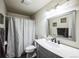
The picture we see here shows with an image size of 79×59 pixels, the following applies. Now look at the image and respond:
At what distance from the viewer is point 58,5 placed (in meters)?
1.73

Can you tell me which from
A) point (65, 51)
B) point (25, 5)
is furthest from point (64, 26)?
point (25, 5)

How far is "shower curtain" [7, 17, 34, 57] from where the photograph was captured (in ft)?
7.57

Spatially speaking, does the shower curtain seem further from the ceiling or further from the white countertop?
the white countertop

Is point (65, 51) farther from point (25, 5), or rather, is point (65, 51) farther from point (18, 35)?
point (25, 5)

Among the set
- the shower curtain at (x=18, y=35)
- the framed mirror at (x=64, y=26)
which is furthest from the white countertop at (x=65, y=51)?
the shower curtain at (x=18, y=35)

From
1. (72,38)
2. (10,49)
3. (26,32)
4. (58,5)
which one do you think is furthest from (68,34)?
(10,49)

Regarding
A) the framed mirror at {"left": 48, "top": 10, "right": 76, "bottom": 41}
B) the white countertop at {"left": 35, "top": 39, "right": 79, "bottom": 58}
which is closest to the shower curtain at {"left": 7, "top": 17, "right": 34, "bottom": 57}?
the framed mirror at {"left": 48, "top": 10, "right": 76, "bottom": 41}

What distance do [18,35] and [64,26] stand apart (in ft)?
6.24

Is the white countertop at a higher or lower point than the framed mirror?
lower

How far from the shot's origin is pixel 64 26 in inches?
62.3

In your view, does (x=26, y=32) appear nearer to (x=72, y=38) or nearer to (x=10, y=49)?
(x=10, y=49)

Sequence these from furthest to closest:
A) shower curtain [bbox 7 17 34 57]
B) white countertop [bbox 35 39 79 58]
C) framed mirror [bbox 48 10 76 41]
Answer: shower curtain [bbox 7 17 34 57]
framed mirror [bbox 48 10 76 41]
white countertop [bbox 35 39 79 58]

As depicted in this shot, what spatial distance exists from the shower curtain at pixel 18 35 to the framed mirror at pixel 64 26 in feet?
4.35

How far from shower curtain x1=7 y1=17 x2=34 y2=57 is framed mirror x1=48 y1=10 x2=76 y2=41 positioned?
1.32 m
